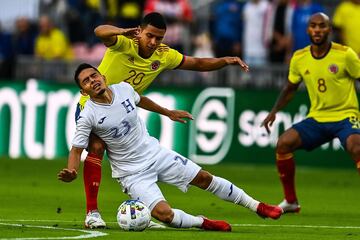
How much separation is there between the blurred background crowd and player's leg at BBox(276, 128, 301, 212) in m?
8.23

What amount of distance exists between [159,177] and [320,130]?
3.52 m

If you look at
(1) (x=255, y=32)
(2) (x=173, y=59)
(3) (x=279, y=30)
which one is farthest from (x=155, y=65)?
(1) (x=255, y=32)

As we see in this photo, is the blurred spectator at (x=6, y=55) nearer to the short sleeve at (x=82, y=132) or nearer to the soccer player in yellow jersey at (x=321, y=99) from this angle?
the soccer player in yellow jersey at (x=321, y=99)

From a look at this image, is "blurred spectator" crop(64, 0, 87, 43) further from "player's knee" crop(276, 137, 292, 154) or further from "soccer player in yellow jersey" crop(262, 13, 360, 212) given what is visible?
"player's knee" crop(276, 137, 292, 154)

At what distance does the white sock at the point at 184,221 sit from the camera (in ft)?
42.7

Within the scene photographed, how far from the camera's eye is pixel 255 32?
85.8ft

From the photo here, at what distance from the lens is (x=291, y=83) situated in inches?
663

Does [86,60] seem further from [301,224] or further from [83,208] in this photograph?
[301,224]

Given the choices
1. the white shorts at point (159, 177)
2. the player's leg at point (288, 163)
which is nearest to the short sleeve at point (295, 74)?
the player's leg at point (288, 163)

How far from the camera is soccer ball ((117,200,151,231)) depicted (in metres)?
12.8

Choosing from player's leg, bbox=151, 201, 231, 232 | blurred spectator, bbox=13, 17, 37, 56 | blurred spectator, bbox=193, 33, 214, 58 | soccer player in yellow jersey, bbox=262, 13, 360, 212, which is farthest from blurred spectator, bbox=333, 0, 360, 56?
player's leg, bbox=151, 201, 231, 232

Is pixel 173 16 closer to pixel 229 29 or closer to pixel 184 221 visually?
pixel 229 29

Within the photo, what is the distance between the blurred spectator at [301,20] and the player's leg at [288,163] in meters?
8.21

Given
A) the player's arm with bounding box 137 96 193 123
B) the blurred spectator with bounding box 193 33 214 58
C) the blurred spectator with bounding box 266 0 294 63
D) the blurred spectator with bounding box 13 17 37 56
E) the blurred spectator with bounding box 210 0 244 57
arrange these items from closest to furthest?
the player's arm with bounding box 137 96 193 123 < the blurred spectator with bounding box 266 0 294 63 < the blurred spectator with bounding box 210 0 244 57 < the blurred spectator with bounding box 193 33 214 58 < the blurred spectator with bounding box 13 17 37 56
